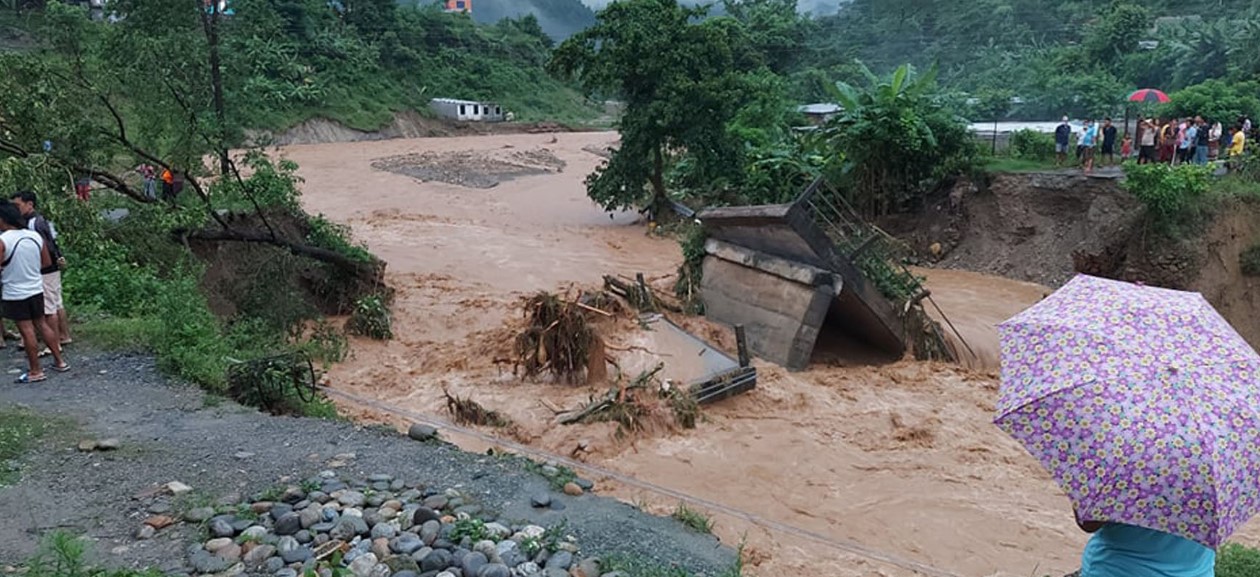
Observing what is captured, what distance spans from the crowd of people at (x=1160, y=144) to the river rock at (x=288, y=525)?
59.9ft

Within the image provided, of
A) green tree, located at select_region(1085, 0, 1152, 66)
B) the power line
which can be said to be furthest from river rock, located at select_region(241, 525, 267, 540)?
green tree, located at select_region(1085, 0, 1152, 66)

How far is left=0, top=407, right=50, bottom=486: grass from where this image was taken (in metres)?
5.38

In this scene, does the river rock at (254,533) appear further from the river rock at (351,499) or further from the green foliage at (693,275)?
the green foliage at (693,275)

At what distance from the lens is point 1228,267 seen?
1588 cm

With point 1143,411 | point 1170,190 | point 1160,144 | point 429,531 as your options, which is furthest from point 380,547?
point 1160,144

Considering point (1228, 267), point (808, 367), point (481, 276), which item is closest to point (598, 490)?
point (808, 367)

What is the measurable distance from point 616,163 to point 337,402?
1475 cm

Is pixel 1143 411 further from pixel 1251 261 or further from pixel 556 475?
pixel 1251 261

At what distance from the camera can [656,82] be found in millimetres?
22188

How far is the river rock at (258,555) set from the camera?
14.4 ft

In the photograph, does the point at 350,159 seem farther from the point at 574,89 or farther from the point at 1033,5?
the point at 1033,5

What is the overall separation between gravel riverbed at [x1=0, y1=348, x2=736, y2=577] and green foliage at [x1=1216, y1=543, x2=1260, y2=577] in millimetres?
2715

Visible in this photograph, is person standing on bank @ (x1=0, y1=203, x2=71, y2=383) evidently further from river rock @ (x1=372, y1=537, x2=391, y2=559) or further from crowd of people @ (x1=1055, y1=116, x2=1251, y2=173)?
crowd of people @ (x1=1055, y1=116, x2=1251, y2=173)

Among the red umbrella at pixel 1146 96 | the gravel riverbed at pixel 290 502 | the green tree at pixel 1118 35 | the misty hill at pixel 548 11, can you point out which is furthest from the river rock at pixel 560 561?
the misty hill at pixel 548 11
